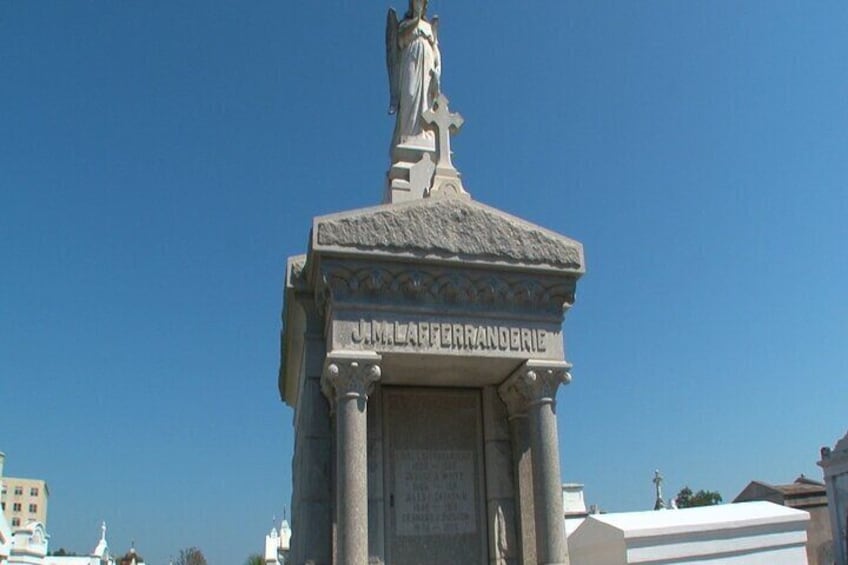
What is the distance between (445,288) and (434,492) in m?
2.24

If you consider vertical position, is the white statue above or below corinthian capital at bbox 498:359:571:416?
above

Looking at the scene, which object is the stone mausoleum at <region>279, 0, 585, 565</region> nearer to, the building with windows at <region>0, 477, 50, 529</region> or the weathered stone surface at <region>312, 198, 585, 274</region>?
the weathered stone surface at <region>312, 198, 585, 274</region>

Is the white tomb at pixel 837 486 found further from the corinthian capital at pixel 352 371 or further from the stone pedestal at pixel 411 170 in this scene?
the corinthian capital at pixel 352 371

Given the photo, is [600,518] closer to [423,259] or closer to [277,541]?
[423,259]

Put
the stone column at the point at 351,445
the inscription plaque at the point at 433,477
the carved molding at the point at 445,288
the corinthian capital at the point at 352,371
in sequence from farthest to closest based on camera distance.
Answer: the inscription plaque at the point at 433,477, the carved molding at the point at 445,288, the corinthian capital at the point at 352,371, the stone column at the point at 351,445

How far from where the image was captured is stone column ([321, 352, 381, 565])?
22.5 feet

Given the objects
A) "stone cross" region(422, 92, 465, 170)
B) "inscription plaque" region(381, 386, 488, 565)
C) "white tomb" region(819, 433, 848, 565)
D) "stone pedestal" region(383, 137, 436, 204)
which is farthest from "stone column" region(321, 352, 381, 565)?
"white tomb" region(819, 433, 848, 565)

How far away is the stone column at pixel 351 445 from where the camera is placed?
22.5ft

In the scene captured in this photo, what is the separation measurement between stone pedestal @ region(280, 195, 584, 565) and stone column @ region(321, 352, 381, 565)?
0.01 metres

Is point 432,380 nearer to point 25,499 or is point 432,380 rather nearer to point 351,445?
point 351,445

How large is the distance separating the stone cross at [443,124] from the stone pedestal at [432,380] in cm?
168

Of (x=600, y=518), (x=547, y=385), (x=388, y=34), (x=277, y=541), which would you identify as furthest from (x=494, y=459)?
(x=277, y=541)

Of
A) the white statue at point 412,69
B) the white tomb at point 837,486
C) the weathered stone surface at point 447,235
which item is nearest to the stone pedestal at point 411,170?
the white statue at point 412,69

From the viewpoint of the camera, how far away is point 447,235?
7.87 meters
